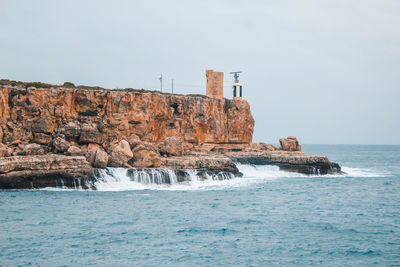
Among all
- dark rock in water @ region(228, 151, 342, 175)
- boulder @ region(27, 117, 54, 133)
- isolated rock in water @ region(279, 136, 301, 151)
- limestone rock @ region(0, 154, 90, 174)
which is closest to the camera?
limestone rock @ region(0, 154, 90, 174)

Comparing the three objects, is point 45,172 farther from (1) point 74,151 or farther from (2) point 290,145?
(2) point 290,145

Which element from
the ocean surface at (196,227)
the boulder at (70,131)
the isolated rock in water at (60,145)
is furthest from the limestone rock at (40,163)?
the boulder at (70,131)

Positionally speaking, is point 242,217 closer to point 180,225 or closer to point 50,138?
point 180,225

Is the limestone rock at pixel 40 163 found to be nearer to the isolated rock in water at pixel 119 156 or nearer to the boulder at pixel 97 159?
the boulder at pixel 97 159

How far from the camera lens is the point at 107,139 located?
39.5 metres

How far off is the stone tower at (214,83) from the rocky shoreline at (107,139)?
3.18 metres

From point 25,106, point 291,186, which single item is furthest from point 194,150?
point 25,106

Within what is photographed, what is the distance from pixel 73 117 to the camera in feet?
125

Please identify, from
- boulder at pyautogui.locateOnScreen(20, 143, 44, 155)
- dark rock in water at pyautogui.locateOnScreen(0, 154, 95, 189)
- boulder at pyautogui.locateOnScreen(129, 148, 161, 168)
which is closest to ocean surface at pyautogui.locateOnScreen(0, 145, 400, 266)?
dark rock in water at pyautogui.locateOnScreen(0, 154, 95, 189)

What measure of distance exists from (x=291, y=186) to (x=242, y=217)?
13683 millimetres

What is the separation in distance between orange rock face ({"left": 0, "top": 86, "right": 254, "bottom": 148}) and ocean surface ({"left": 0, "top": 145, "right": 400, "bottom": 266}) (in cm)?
854

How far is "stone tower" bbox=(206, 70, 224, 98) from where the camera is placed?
54.5 metres

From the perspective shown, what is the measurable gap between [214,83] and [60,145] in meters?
25.7

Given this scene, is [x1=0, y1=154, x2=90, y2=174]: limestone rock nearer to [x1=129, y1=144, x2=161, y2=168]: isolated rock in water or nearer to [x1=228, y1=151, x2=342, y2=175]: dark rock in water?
[x1=129, y1=144, x2=161, y2=168]: isolated rock in water
